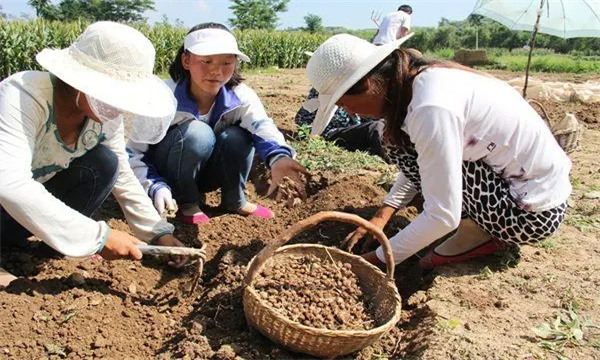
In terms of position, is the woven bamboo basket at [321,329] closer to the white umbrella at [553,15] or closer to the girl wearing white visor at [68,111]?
the girl wearing white visor at [68,111]

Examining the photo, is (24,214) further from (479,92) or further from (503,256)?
(503,256)

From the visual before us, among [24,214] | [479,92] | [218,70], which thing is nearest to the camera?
[24,214]

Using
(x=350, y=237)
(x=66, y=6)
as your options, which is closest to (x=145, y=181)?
(x=350, y=237)

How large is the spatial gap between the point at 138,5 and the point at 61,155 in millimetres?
55068

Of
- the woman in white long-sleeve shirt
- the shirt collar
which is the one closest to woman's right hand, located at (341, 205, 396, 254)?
the woman in white long-sleeve shirt

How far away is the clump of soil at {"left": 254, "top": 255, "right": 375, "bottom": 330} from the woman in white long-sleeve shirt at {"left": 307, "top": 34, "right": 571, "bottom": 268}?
0.22 meters

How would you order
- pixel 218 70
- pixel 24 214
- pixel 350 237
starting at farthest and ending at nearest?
pixel 218 70 < pixel 350 237 < pixel 24 214

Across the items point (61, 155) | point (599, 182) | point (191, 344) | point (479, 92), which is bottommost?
point (599, 182)

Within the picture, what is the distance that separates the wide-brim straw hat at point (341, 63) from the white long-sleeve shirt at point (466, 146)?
0.66ft

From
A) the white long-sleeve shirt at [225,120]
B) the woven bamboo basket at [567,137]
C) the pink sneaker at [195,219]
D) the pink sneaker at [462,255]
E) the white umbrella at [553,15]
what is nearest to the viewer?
the pink sneaker at [462,255]

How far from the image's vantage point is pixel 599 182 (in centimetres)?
388

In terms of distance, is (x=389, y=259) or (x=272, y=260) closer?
(x=389, y=259)

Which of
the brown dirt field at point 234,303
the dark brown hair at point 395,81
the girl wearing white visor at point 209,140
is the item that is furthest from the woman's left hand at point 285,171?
the dark brown hair at point 395,81

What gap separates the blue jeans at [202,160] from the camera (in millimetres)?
2820
